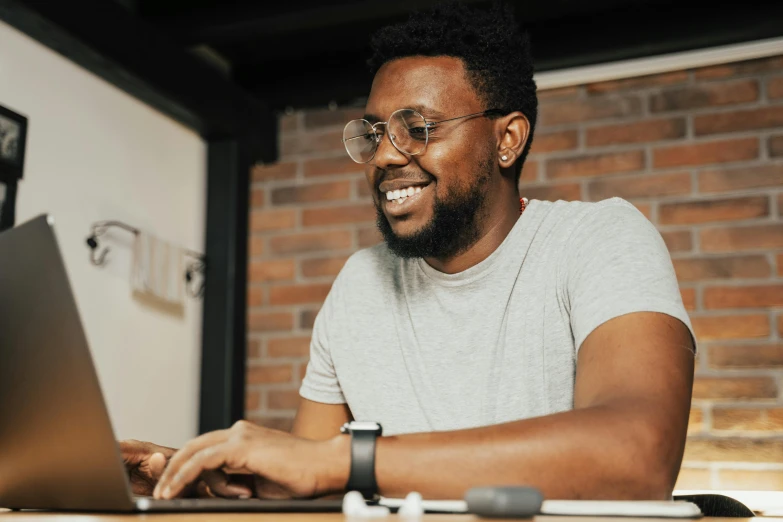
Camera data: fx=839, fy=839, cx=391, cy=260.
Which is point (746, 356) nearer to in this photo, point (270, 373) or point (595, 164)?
point (595, 164)

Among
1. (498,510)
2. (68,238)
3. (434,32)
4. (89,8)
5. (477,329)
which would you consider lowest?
(498,510)

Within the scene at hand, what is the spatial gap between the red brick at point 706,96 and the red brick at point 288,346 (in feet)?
4.99

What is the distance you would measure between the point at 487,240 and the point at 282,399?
1696mm

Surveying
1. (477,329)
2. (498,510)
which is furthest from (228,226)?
(498,510)

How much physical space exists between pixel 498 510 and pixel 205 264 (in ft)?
8.31

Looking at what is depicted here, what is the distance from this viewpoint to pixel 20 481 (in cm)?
99

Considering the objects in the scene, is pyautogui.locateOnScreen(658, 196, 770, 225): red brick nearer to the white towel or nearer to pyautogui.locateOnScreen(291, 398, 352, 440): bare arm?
pyautogui.locateOnScreen(291, 398, 352, 440): bare arm

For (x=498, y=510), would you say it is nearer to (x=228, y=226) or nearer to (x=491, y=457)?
(x=491, y=457)

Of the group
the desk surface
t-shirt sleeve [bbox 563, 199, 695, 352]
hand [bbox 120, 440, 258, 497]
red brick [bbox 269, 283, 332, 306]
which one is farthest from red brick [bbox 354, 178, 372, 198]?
the desk surface

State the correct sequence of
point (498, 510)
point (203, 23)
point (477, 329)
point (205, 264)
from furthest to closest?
point (205, 264), point (203, 23), point (477, 329), point (498, 510)

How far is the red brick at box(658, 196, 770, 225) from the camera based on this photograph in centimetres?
272

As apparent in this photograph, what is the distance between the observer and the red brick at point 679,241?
2.77 metres

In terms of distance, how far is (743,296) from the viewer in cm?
269

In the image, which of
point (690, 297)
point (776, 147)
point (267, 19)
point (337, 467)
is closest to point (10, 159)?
point (267, 19)
